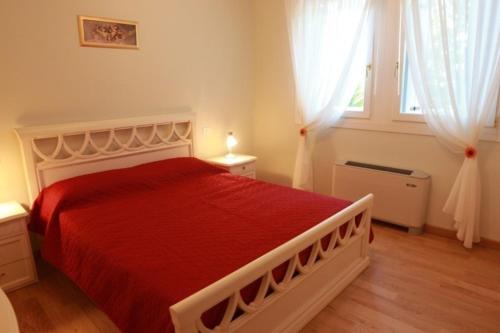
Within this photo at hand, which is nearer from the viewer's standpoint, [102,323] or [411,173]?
[102,323]

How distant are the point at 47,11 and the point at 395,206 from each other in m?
3.42

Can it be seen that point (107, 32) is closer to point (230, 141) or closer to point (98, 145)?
point (98, 145)

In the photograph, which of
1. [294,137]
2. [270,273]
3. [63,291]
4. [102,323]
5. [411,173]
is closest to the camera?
[270,273]

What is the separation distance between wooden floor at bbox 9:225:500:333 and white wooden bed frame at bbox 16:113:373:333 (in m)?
0.15

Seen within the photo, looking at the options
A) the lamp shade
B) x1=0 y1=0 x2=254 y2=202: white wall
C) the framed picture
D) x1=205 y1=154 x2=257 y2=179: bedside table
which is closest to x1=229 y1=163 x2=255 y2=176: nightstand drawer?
x1=205 y1=154 x2=257 y2=179: bedside table

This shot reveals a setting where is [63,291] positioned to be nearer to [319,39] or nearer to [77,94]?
[77,94]

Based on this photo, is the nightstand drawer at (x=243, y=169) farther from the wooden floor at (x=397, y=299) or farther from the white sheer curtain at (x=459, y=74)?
the white sheer curtain at (x=459, y=74)

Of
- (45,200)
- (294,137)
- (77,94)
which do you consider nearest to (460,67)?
(294,137)

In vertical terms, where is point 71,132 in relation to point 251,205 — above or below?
above

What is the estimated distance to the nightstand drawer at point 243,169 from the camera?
12.8ft

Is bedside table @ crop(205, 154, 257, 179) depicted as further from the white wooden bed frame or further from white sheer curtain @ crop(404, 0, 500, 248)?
white sheer curtain @ crop(404, 0, 500, 248)

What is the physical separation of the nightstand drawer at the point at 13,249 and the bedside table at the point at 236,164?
1.89 m

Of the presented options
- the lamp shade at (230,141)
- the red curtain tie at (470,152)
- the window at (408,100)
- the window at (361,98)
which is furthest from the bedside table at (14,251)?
the red curtain tie at (470,152)

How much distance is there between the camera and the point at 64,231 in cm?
240
